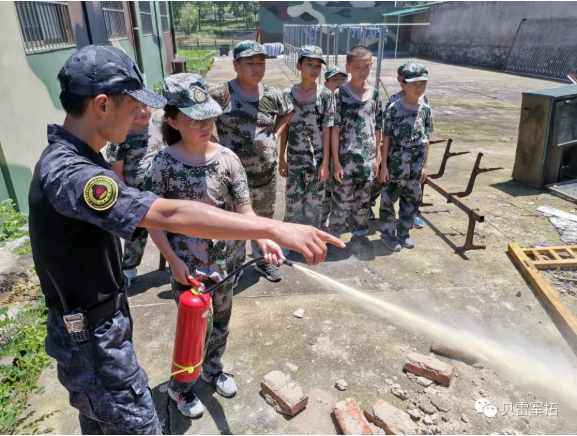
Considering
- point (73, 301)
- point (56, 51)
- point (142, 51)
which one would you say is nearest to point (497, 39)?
point (142, 51)

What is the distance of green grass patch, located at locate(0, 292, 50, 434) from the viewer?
261 centimetres

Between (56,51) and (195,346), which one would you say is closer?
(195,346)

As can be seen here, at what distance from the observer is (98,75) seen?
1.46 meters

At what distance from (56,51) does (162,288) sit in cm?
465

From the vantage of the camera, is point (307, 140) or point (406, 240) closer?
point (307, 140)

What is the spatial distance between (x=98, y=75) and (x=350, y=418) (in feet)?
7.27

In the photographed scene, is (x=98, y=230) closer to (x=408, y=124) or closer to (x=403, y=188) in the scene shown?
(x=408, y=124)

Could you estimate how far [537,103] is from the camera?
6.01m

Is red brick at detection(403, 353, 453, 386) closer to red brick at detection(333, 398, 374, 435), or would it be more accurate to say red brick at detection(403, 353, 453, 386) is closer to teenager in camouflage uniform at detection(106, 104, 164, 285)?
red brick at detection(333, 398, 374, 435)

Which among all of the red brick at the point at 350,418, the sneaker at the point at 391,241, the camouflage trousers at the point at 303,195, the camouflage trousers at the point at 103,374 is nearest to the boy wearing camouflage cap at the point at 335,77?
the camouflage trousers at the point at 303,195

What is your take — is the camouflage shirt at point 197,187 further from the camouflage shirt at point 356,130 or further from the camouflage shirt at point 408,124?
the camouflage shirt at point 408,124

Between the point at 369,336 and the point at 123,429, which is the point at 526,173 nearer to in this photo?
the point at 369,336

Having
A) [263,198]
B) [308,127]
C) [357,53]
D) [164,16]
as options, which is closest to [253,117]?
[263,198]

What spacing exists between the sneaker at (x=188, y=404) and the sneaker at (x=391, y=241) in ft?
9.28
